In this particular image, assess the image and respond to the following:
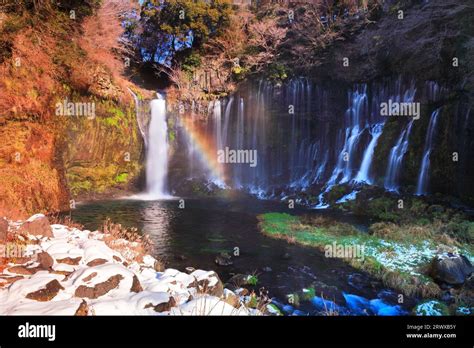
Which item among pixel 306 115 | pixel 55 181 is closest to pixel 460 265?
pixel 55 181

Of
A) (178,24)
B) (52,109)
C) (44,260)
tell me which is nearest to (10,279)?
(44,260)

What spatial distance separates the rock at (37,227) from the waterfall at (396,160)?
1685 cm

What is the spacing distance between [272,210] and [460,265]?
11.2 m

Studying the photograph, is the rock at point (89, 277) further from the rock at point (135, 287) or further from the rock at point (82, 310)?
the rock at point (82, 310)

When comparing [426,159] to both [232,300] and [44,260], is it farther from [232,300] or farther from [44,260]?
[44,260]

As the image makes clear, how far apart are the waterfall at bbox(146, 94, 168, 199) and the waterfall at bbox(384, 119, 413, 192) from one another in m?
15.5

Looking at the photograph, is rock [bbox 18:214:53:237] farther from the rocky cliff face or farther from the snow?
the rocky cliff face

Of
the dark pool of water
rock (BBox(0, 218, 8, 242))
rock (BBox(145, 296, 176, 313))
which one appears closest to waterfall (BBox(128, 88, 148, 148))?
the dark pool of water

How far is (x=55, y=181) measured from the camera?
14023 mm

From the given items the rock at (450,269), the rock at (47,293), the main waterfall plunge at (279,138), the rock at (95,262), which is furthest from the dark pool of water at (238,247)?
the main waterfall plunge at (279,138)

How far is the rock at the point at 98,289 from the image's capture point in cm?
471

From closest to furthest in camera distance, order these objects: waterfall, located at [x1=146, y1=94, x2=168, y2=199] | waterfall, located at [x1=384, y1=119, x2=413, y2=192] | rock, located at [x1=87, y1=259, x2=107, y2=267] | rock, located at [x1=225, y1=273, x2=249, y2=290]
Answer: rock, located at [x1=87, y1=259, x2=107, y2=267]
rock, located at [x1=225, y1=273, x2=249, y2=290]
waterfall, located at [x1=384, y1=119, x2=413, y2=192]
waterfall, located at [x1=146, y1=94, x2=168, y2=199]

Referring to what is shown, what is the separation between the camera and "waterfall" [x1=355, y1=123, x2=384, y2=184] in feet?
66.2

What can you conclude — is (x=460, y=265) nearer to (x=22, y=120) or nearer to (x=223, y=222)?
(x=223, y=222)
